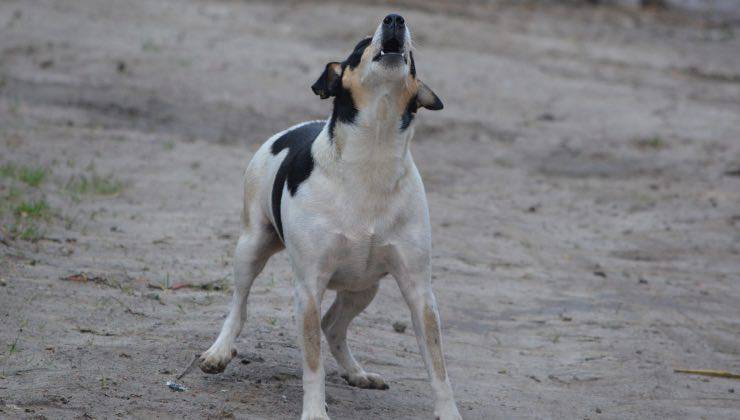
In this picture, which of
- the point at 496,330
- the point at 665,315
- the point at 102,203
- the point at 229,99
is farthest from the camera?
the point at 229,99

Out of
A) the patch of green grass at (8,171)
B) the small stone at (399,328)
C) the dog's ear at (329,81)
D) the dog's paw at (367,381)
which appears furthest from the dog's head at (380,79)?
the patch of green grass at (8,171)

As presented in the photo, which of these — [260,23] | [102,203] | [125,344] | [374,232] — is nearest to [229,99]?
[260,23]

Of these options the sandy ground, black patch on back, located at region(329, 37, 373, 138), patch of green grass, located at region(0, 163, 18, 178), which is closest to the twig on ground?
the sandy ground

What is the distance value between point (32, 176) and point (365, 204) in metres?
4.79

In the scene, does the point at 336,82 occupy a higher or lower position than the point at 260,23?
higher

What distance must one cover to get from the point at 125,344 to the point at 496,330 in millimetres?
2440

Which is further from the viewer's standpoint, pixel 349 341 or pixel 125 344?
pixel 349 341

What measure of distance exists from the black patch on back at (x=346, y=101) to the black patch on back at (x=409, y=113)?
0.22 m

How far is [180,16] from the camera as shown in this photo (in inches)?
593

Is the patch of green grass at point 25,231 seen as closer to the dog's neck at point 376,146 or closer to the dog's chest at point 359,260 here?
the dog's chest at point 359,260

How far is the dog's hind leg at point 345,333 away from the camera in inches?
228

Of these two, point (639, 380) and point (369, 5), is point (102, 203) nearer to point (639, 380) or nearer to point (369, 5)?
point (639, 380)

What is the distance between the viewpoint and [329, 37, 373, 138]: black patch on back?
5062 millimetres

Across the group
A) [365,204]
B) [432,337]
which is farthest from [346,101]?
[432,337]
